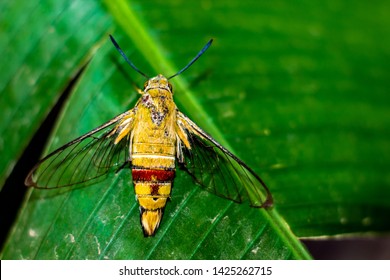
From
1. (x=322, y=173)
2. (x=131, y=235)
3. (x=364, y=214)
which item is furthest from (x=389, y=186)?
(x=131, y=235)

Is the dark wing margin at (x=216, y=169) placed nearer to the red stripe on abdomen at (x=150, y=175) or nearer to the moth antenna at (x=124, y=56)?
the red stripe on abdomen at (x=150, y=175)

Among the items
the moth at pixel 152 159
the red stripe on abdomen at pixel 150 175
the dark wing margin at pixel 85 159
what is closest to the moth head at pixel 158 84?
the moth at pixel 152 159

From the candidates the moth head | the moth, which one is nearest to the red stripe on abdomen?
the moth

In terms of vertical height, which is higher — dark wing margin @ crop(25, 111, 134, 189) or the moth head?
the moth head

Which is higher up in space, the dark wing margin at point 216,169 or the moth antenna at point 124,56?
the moth antenna at point 124,56

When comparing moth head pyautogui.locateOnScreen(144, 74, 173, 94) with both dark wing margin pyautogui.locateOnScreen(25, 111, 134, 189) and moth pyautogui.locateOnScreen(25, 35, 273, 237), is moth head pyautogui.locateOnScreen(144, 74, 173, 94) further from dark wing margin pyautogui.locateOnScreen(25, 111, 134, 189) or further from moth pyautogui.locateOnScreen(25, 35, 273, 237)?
dark wing margin pyautogui.locateOnScreen(25, 111, 134, 189)

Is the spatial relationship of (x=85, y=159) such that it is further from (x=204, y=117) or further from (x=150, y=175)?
(x=204, y=117)
